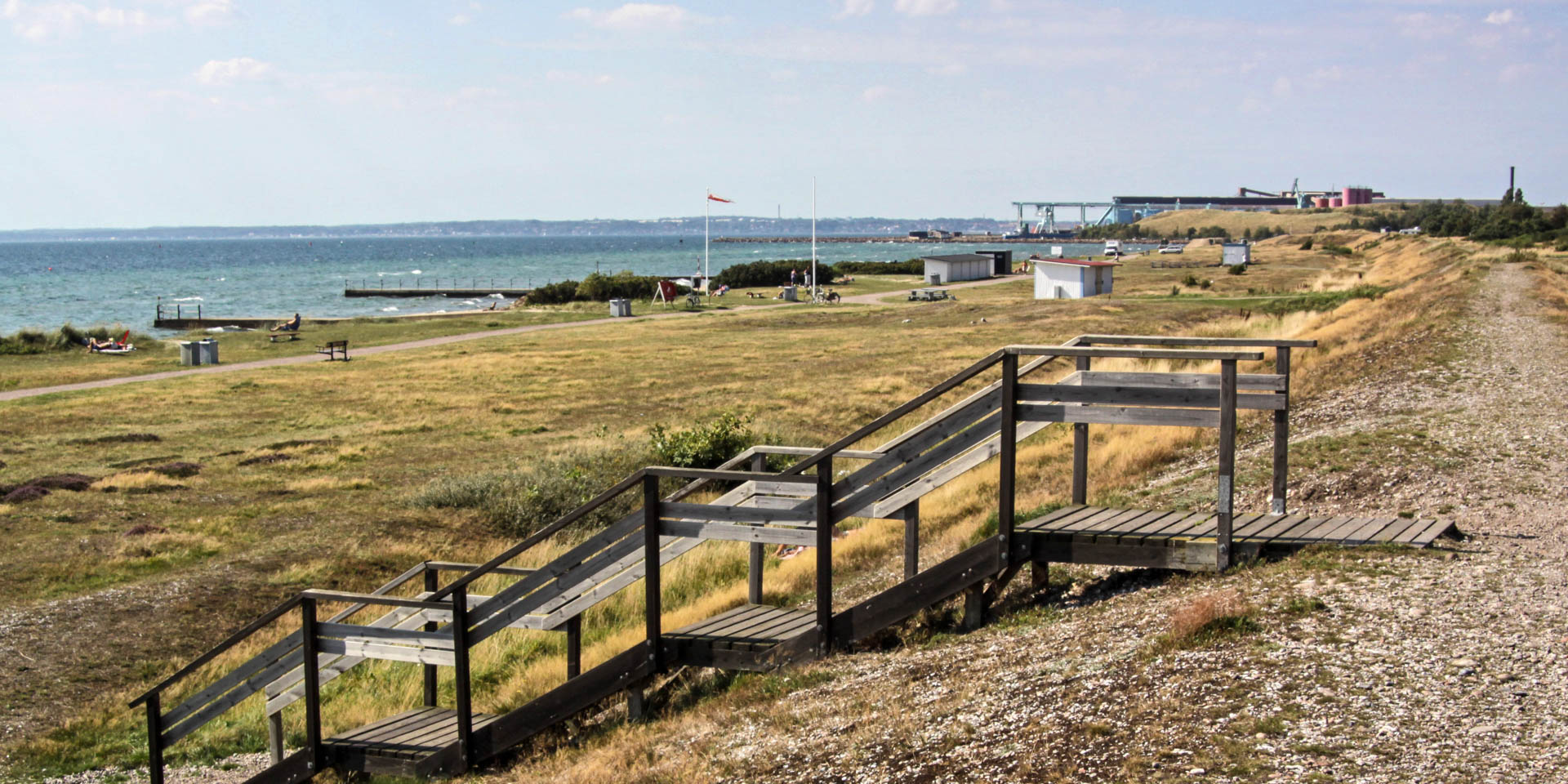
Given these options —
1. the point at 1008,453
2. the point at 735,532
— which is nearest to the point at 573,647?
the point at 735,532

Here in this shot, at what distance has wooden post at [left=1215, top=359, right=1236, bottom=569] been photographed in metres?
8.59

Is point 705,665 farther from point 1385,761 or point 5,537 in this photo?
point 5,537

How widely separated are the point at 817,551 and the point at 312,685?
4108mm

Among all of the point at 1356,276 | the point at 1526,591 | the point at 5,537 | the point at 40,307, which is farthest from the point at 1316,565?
the point at 40,307

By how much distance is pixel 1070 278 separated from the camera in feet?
210

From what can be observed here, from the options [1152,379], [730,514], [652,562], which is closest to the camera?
[1152,379]

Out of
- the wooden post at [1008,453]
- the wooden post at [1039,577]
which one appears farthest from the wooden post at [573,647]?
the wooden post at [1039,577]

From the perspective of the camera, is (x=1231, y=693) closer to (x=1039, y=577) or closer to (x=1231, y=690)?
(x=1231, y=690)

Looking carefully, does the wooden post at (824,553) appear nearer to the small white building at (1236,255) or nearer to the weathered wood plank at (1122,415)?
the weathered wood plank at (1122,415)

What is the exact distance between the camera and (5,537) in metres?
18.4

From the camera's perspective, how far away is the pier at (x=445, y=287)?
10125 cm

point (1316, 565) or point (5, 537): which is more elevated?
point (1316, 565)

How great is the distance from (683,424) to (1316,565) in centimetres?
2047

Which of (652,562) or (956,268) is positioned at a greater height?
(956,268)
